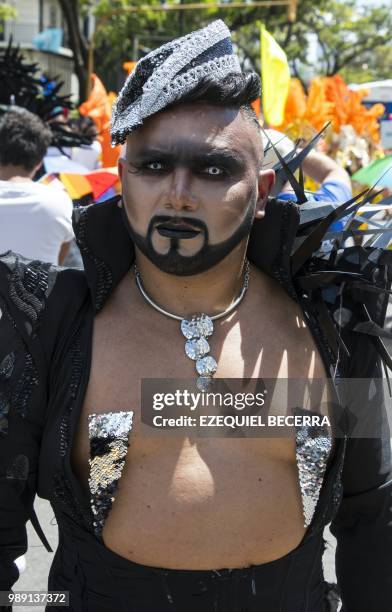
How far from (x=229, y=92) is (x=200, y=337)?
476 millimetres

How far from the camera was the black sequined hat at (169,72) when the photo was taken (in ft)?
4.58

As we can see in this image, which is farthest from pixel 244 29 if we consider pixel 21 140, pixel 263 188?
pixel 263 188

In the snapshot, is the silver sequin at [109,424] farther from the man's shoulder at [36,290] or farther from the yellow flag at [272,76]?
the yellow flag at [272,76]

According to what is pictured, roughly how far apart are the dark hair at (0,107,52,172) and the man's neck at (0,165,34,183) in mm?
18

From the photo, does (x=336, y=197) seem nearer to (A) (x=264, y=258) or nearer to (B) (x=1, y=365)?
(A) (x=264, y=258)

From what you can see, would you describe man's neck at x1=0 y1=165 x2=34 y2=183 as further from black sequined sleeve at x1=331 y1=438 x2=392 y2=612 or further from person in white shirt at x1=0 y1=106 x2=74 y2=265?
black sequined sleeve at x1=331 y1=438 x2=392 y2=612

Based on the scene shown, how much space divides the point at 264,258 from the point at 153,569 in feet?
2.21

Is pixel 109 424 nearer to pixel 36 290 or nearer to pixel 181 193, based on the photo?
pixel 36 290

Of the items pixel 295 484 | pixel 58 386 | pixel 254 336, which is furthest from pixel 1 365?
pixel 295 484

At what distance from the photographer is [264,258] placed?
64.8 inches

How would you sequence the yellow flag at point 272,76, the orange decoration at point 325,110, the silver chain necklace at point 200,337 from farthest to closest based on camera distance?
1. the orange decoration at point 325,110
2. the yellow flag at point 272,76
3. the silver chain necklace at point 200,337

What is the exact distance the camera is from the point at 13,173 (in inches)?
152

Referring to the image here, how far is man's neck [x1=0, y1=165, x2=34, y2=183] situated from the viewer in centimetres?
383

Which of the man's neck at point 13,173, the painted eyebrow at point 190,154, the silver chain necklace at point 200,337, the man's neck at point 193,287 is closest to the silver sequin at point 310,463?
the silver chain necklace at point 200,337
